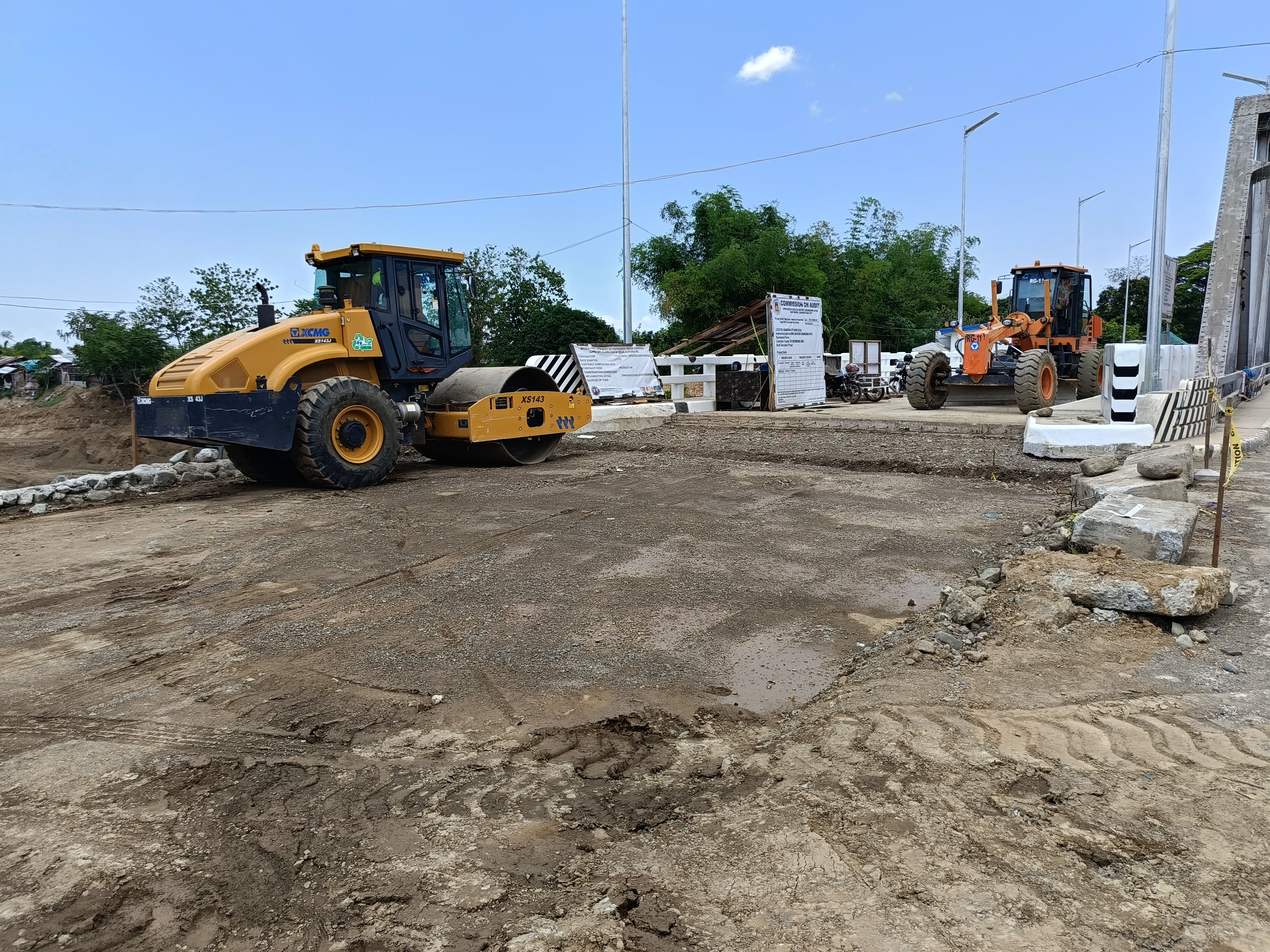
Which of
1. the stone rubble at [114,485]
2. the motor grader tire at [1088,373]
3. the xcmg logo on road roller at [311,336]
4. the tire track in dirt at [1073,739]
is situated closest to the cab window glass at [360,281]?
the xcmg logo on road roller at [311,336]

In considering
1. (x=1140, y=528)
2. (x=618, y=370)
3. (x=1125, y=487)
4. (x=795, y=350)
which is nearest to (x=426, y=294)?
(x=618, y=370)

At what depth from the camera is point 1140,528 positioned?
555cm

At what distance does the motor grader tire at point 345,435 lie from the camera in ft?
32.5

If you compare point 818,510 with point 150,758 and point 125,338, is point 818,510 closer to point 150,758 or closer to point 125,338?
point 150,758

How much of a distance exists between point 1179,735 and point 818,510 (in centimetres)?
508

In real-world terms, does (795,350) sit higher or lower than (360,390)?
higher

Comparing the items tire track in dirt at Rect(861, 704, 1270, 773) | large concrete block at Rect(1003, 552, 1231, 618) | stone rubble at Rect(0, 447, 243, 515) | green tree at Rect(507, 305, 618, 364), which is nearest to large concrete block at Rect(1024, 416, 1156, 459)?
large concrete block at Rect(1003, 552, 1231, 618)

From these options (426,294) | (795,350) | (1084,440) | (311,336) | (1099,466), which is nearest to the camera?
(1099,466)

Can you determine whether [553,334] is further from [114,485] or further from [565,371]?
[114,485]

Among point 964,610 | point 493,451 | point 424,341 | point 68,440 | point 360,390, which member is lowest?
point 68,440

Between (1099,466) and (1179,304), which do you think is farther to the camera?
(1179,304)

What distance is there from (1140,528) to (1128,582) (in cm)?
84

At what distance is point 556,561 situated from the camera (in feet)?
22.0

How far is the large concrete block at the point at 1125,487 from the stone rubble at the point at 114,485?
10.4m
